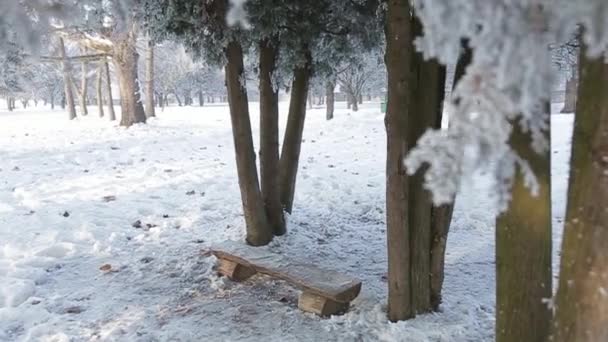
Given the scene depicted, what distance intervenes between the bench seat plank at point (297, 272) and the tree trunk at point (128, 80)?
38.4 feet

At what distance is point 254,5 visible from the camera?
164 inches

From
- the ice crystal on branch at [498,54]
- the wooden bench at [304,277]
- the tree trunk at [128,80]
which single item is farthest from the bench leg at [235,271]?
the tree trunk at [128,80]

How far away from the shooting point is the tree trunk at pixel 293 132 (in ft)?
17.1

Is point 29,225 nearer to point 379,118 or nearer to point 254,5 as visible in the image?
point 254,5

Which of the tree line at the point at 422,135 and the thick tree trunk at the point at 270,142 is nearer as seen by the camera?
the tree line at the point at 422,135

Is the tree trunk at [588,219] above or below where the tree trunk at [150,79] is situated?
below

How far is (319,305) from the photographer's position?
11.6ft

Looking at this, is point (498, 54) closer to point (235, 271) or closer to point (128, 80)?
point (235, 271)

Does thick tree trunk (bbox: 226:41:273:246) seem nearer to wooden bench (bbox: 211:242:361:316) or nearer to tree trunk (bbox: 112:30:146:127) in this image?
wooden bench (bbox: 211:242:361:316)

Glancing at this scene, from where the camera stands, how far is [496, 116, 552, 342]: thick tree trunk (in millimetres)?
2195

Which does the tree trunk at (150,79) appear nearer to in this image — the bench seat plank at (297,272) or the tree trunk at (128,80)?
the tree trunk at (128,80)

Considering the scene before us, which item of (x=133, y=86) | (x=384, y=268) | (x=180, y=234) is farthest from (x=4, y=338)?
(x=133, y=86)

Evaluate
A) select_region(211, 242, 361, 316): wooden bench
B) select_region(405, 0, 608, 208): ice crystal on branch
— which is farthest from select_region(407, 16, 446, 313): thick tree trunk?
select_region(405, 0, 608, 208): ice crystal on branch

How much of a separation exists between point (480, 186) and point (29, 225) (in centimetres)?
546
